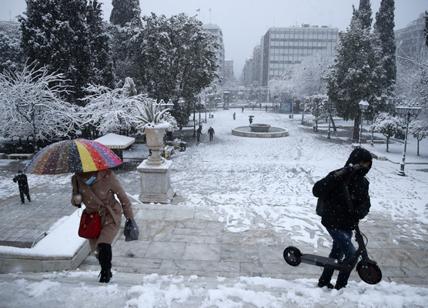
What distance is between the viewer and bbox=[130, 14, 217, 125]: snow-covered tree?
82.4 feet

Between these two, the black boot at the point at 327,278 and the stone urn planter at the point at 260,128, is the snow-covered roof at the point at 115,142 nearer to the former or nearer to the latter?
the black boot at the point at 327,278

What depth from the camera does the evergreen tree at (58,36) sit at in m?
21.5

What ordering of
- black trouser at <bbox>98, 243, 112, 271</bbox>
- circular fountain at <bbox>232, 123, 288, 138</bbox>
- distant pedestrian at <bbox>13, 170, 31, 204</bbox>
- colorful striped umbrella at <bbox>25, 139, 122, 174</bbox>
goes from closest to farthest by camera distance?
colorful striped umbrella at <bbox>25, 139, 122, 174</bbox>, black trouser at <bbox>98, 243, 112, 271</bbox>, distant pedestrian at <bbox>13, 170, 31, 204</bbox>, circular fountain at <bbox>232, 123, 288, 138</bbox>

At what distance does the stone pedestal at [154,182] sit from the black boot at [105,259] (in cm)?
643

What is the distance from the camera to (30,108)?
1905cm

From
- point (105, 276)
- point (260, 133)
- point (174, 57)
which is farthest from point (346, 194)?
point (260, 133)

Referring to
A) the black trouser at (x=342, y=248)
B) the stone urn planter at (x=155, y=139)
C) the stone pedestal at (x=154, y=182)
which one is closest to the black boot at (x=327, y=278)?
the black trouser at (x=342, y=248)

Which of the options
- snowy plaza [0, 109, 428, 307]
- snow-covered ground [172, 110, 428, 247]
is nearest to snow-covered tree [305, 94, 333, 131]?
snow-covered ground [172, 110, 428, 247]

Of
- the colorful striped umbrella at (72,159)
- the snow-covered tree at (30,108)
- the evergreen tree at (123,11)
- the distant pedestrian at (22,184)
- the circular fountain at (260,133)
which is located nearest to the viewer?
the colorful striped umbrella at (72,159)

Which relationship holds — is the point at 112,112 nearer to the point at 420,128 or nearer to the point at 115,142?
the point at 115,142

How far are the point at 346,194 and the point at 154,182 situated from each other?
7.78 metres

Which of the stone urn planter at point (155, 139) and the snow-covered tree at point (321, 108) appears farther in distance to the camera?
the snow-covered tree at point (321, 108)

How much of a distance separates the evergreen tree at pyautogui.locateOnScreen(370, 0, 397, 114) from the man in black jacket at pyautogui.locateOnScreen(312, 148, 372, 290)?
82.9 ft

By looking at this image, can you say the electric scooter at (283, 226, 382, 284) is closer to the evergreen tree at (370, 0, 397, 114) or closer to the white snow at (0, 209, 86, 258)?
the white snow at (0, 209, 86, 258)
